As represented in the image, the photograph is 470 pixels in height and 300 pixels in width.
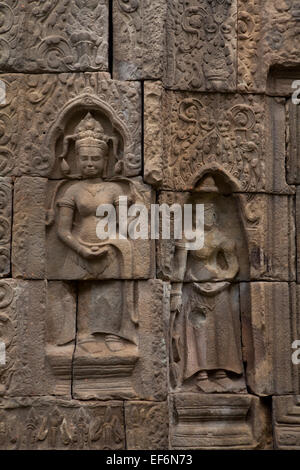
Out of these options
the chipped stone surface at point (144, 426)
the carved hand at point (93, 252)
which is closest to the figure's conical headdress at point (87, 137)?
the carved hand at point (93, 252)

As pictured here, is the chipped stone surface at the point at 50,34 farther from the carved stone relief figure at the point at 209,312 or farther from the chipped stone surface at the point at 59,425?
the chipped stone surface at the point at 59,425

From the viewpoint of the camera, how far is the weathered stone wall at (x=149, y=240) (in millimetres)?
6941

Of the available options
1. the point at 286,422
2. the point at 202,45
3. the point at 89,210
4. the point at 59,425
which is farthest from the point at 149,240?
the point at 286,422

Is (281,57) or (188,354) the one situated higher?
(281,57)

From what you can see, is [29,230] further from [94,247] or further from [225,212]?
[225,212]

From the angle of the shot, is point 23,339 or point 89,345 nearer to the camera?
point 23,339

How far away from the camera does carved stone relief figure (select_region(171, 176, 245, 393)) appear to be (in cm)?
744

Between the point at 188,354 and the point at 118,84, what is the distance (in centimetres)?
237

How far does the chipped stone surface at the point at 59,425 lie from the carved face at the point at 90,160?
1.86 meters

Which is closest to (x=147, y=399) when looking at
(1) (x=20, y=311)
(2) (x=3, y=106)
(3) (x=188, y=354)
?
(3) (x=188, y=354)

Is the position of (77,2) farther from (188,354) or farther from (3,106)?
(188,354)

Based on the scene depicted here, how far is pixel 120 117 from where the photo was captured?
7.03m

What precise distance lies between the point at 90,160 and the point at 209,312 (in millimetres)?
1693

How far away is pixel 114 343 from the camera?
705cm
